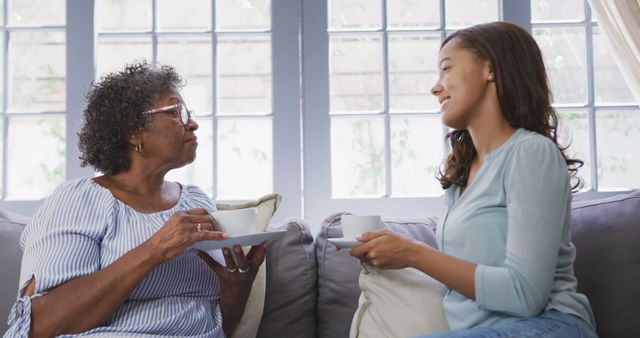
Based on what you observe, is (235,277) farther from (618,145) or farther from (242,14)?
(618,145)

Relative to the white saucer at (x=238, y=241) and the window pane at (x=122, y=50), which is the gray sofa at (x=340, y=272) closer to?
the white saucer at (x=238, y=241)

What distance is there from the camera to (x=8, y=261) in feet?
7.08

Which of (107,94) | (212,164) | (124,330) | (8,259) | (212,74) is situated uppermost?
(212,74)

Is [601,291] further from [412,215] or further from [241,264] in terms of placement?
[241,264]

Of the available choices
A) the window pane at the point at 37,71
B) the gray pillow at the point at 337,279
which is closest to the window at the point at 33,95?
the window pane at the point at 37,71

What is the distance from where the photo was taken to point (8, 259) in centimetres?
216

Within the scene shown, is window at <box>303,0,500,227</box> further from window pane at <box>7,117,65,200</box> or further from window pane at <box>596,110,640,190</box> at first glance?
window pane at <box>7,117,65,200</box>

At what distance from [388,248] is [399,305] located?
0.80ft

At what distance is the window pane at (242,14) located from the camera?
9.64ft

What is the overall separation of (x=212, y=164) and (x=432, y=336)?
1568 mm

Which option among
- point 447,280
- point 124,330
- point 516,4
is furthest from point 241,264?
point 516,4

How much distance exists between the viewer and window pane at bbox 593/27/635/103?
2951mm

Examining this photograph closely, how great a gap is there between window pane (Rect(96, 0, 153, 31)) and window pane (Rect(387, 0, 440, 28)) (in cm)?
101

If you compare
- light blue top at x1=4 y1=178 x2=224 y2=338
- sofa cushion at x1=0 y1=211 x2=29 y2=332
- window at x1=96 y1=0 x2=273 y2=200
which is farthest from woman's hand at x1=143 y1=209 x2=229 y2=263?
window at x1=96 y1=0 x2=273 y2=200
